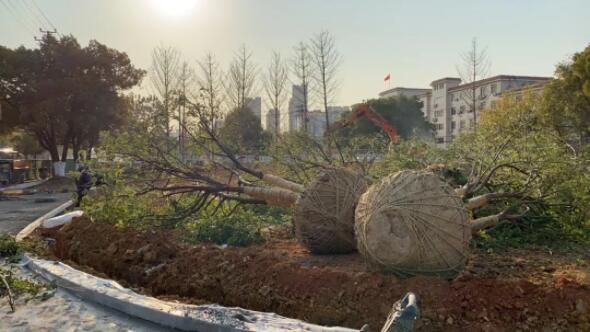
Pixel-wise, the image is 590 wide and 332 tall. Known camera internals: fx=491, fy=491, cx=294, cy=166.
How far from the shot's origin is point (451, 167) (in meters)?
6.61

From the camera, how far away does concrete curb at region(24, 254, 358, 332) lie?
372 centimetres

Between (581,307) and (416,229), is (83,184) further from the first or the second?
(581,307)

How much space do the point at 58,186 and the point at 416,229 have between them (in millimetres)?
21550

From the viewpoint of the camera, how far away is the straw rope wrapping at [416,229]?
4078 mm

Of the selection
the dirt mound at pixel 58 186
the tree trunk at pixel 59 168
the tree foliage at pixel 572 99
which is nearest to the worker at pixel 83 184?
the dirt mound at pixel 58 186

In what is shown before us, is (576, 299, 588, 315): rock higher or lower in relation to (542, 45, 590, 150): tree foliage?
lower

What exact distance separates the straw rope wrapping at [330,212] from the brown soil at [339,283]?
177 millimetres

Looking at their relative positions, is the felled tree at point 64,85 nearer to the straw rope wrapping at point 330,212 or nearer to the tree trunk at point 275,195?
the tree trunk at point 275,195

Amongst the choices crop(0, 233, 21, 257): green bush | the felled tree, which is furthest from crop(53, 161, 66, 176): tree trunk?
crop(0, 233, 21, 257): green bush

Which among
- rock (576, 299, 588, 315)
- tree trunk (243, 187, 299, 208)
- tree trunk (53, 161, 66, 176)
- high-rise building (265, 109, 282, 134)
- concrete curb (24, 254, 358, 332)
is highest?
high-rise building (265, 109, 282, 134)

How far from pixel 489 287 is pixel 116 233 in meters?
4.88

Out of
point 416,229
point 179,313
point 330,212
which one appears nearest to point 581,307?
point 416,229

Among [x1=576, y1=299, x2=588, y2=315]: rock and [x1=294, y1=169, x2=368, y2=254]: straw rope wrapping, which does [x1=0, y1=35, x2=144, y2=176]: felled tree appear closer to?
[x1=294, y1=169, x2=368, y2=254]: straw rope wrapping

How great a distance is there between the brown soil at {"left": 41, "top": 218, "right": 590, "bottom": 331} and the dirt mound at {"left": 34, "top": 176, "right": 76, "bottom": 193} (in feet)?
50.4
